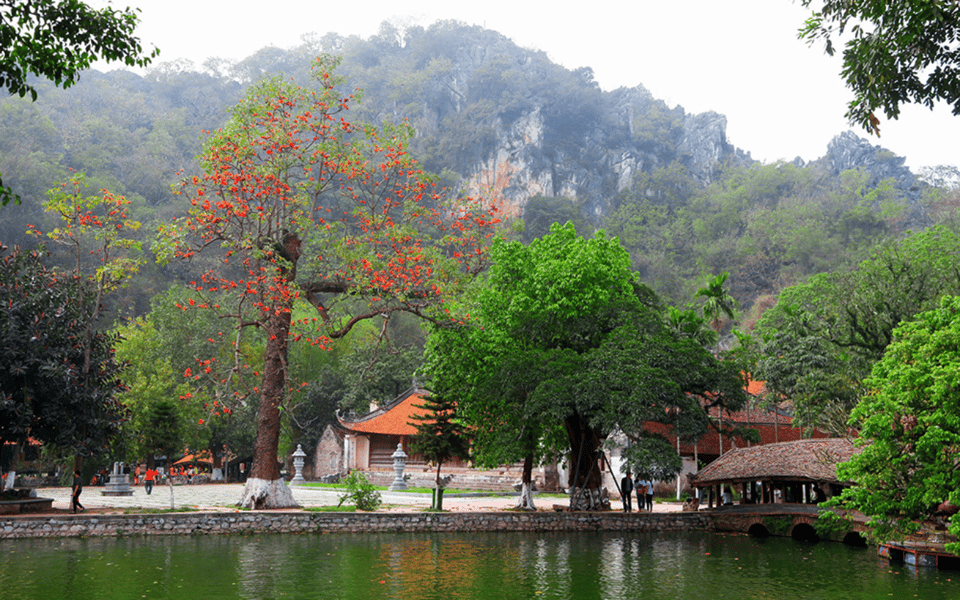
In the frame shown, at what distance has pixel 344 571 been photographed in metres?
14.2

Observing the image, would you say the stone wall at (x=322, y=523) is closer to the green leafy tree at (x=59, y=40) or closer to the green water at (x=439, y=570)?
the green water at (x=439, y=570)

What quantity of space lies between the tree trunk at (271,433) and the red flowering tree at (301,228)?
3cm

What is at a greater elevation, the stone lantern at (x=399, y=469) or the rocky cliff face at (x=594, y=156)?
the rocky cliff face at (x=594, y=156)

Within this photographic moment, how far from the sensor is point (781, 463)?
23938 mm

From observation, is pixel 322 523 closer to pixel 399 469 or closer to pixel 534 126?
pixel 399 469

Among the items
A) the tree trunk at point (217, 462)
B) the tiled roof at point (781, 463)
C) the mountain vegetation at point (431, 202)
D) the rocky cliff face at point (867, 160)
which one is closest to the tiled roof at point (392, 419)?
the mountain vegetation at point (431, 202)

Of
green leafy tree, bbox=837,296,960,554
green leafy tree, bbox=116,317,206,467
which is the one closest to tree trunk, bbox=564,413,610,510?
green leafy tree, bbox=837,296,960,554

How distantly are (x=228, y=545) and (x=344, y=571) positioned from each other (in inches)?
197

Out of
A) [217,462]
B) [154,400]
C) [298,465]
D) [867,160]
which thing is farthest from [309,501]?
[867,160]

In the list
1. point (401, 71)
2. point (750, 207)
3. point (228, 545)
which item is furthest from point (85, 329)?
point (401, 71)

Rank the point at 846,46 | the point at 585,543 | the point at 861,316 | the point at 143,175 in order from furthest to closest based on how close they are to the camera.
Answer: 1. the point at 143,175
2. the point at 861,316
3. the point at 585,543
4. the point at 846,46

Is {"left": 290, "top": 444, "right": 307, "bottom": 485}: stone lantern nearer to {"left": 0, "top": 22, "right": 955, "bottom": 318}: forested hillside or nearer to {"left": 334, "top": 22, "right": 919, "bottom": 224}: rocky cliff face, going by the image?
{"left": 0, "top": 22, "right": 955, "bottom": 318}: forested hillside

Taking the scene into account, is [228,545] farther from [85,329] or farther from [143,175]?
[143,175]

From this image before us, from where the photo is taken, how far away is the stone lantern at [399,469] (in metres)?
36.7
